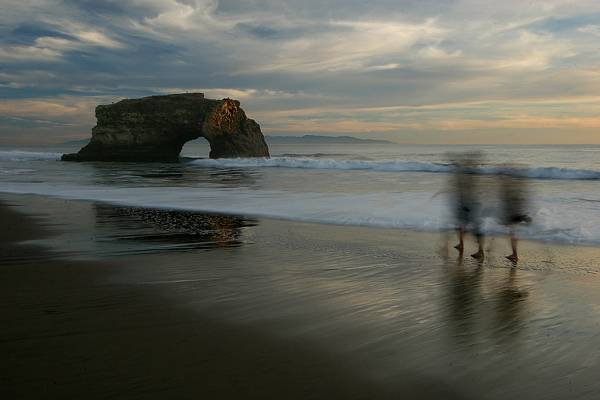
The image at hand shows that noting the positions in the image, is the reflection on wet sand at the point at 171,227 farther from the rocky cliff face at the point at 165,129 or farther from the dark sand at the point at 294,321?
the rocky cliff face at the point at 165,129

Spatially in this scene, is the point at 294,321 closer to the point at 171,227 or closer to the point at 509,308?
the point at 509,308

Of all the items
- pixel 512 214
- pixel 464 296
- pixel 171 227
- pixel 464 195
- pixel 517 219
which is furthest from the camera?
pixel 171 227

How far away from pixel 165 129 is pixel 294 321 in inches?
2108

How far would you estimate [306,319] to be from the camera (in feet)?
14.2

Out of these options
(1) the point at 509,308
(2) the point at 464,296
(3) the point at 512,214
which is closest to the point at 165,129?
(3) the point at 512,214

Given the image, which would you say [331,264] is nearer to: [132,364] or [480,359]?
[480,359]

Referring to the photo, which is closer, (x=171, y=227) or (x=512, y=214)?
(x=512, y=214)

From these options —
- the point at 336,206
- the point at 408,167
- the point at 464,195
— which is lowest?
the point at 336,206

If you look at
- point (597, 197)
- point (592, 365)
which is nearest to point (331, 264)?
point (592, 365)

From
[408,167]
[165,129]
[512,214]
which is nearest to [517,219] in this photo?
[512,214]

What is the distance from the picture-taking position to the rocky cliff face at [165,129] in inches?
2136

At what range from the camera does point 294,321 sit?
4.26 meters

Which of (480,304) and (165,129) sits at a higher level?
(165,129)

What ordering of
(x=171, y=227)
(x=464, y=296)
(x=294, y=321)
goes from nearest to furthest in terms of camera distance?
(x=294, y=321), (x=464, y=296), (x=171, y=227)
